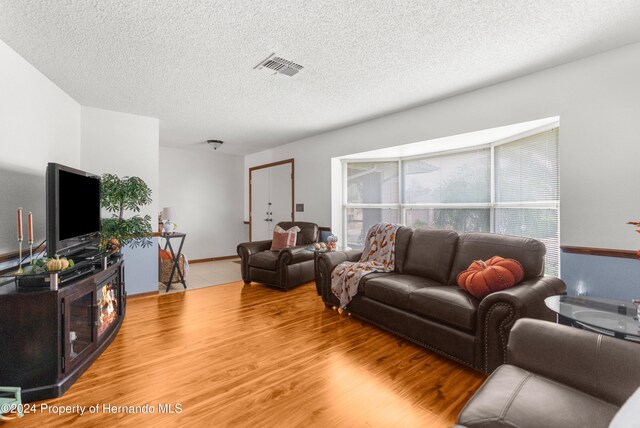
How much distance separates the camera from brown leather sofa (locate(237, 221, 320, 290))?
167 inches

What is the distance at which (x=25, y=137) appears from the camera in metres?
2.60

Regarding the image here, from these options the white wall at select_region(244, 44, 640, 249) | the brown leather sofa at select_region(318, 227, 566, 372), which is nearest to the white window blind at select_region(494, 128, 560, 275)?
the white wall at select_region(244, 44, 640, 249)

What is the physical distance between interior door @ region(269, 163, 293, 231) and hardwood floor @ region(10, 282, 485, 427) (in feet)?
9.97

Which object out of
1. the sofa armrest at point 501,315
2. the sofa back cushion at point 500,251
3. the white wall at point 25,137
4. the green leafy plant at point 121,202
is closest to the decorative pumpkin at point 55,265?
the white wall at point 25,137

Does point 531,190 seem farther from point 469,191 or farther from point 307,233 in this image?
point 307,233

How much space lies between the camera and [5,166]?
7.70 ft

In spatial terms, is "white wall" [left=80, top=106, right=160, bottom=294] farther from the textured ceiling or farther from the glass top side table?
the glass top side table

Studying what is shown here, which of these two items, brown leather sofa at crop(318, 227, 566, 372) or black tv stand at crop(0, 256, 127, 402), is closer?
black tv stand at crop(0, 256, 127, 402)

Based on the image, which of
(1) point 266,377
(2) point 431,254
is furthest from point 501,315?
(1) point 266,377

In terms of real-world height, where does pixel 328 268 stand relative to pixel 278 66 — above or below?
below

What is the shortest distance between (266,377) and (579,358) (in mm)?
1787

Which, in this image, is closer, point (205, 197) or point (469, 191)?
point (469, 191)

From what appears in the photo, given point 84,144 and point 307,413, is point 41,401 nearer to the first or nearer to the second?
point 307,413

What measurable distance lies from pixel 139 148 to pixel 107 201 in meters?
0.99
